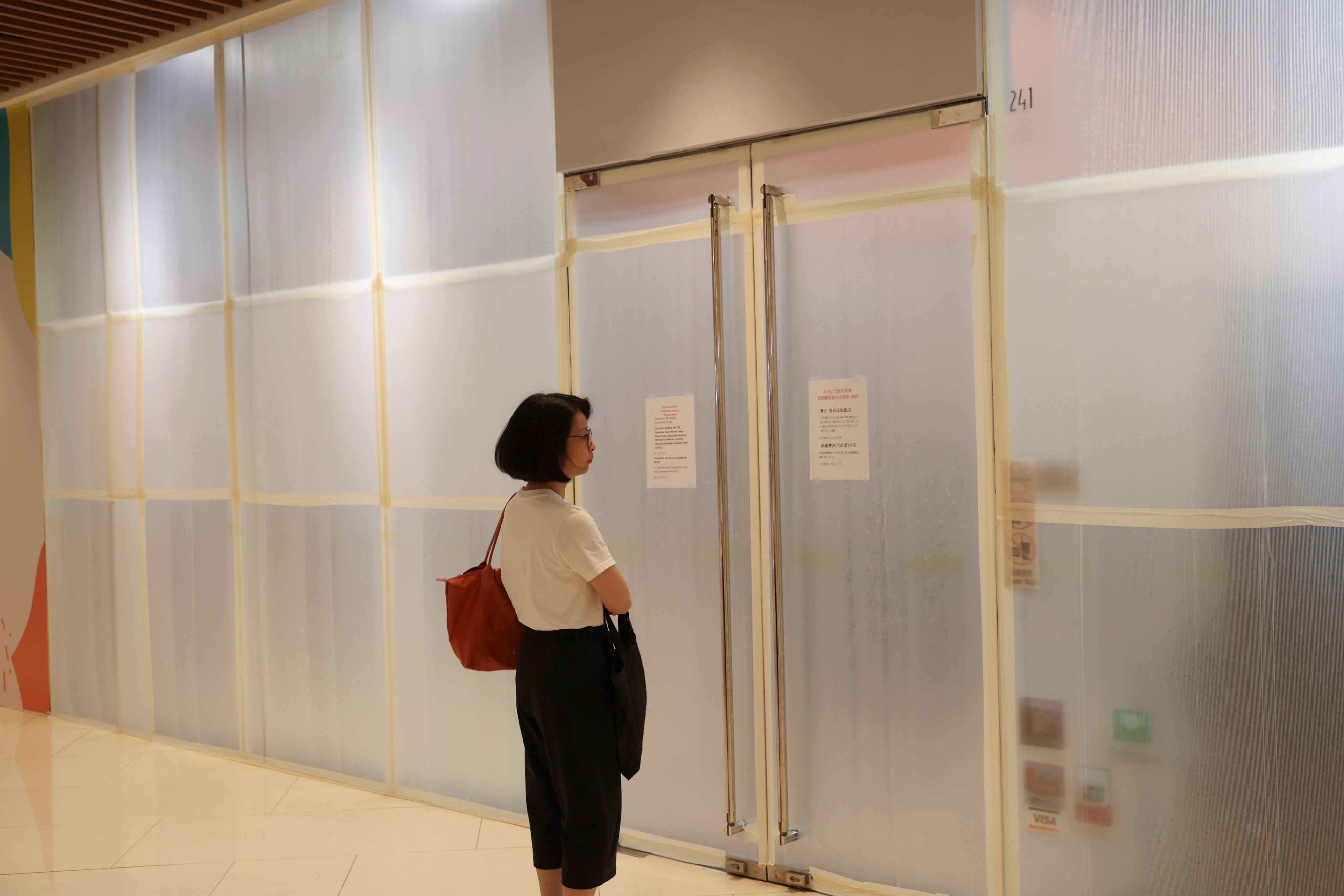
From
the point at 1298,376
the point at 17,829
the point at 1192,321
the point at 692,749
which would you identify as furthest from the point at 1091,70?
the point at 17,829

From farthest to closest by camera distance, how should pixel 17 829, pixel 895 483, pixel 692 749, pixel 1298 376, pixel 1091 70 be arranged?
pixel 17 829 → pixel 692 749 → pixel 895 483 → pixel 1091 70 → pixel 1298 376

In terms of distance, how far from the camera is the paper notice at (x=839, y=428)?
311 cm

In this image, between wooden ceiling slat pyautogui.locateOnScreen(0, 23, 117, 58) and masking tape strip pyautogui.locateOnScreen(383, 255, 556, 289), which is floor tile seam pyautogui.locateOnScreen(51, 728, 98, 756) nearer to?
masking tape strip pyautogui.locateOnScreen(383, 255, 556, 289)

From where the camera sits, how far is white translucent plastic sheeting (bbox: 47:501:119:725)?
17.6ft

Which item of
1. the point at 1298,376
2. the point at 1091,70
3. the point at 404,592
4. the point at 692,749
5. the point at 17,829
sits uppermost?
the point at 1091,70

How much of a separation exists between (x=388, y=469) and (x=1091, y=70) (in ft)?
9.76

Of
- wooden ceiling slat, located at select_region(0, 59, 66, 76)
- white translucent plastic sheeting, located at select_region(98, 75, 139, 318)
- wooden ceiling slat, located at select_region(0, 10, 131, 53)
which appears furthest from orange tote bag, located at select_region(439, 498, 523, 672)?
wooden ceiling slat, located at select_region(0, 59, 66, 76)

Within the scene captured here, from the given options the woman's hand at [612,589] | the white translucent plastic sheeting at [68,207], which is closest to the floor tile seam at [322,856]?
the woman's hand at [612,589]

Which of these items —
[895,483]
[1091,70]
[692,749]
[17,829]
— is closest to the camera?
[1091,70]

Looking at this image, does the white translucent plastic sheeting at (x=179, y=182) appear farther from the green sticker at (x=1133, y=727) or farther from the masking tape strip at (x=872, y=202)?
the green sticker at (x=1133, y=727)

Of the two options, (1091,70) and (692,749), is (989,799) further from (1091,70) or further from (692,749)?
(1091,70)

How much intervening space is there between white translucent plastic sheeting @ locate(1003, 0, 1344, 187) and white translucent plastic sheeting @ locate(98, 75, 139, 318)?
4.31 m

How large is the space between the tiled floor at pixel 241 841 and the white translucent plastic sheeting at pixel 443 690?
14 centimetres

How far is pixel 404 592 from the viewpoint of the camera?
14.0 ft
